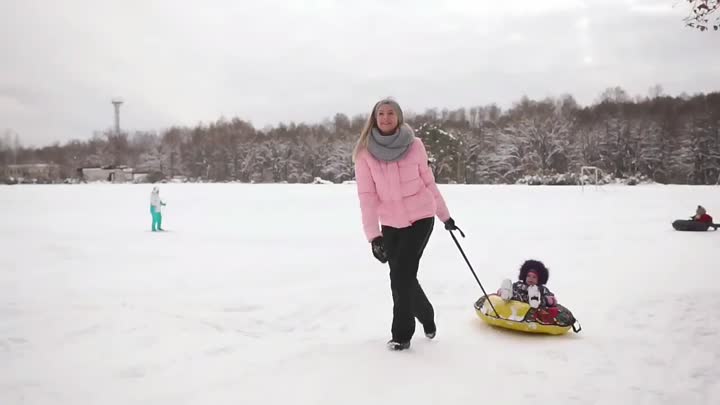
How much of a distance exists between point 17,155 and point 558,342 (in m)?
10.5

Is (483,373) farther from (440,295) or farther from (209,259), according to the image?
(209,259)

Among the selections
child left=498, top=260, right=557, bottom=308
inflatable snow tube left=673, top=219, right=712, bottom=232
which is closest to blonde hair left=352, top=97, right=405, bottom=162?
child left=498, top=260, right=557, bottom=308

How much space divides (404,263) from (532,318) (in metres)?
1.45

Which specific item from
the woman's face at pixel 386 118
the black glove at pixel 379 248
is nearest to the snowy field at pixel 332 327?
the black glove at pixel 379 248

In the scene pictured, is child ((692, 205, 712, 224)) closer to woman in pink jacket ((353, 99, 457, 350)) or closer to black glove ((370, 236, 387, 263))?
woman in pink jacket ((353, 99, 457, 350))

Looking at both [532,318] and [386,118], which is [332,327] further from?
[386,118]

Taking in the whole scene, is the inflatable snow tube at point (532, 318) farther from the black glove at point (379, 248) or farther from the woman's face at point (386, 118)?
the woman's face at point (386, 118)

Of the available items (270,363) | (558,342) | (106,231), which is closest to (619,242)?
(558,342)

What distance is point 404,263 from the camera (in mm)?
4363

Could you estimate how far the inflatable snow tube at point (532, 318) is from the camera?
4.90 m

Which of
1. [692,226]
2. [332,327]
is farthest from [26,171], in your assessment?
[692,226]

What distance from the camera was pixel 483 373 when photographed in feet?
13.0

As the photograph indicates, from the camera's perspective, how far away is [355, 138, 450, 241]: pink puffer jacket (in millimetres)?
4320

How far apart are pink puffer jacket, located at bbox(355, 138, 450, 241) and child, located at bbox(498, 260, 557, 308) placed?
1.39 metres
